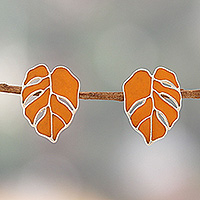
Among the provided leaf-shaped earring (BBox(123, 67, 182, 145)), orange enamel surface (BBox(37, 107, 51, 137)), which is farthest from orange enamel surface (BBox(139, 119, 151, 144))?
orange enamel surface (BBox(37, 107, 51, 137))

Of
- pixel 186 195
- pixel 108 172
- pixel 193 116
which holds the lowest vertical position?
pixel 186 195

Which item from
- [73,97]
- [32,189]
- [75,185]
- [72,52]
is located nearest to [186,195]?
[75,185]

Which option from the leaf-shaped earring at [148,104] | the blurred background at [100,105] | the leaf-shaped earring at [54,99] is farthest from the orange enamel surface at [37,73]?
the blurred background at [100,105]

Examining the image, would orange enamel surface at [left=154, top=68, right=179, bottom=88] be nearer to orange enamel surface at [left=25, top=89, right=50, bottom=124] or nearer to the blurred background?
orange enamel surface at [left=25, top=89, right=50, bottom=124]

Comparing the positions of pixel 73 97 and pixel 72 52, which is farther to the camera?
pixel 72 52

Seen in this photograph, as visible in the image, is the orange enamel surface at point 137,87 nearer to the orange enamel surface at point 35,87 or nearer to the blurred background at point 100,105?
the orange enamel surface at point 35,87

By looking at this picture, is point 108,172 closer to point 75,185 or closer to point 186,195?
point 75,185

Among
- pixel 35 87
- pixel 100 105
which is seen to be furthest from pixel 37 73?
pixel 100 105

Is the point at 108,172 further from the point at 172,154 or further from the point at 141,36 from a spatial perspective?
the point at 141,36

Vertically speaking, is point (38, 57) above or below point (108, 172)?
above
